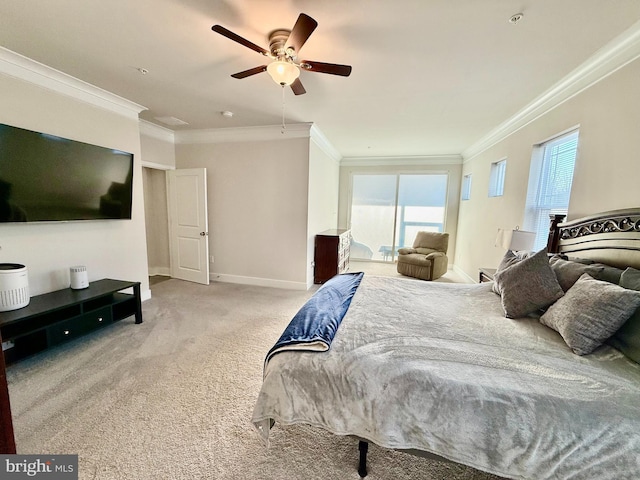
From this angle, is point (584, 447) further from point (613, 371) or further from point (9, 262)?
point (9, 262)

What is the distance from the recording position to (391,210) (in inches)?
252

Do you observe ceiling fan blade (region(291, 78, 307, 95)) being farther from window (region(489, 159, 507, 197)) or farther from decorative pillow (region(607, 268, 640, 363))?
window (region(489, 159, 507, 197))

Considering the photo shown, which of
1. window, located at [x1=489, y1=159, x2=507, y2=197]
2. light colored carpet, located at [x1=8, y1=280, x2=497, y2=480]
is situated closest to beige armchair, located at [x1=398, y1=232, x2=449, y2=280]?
window, located at [x1=489, y1=159, x2=507, y2=197]

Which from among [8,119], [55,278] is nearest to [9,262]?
[55,278]

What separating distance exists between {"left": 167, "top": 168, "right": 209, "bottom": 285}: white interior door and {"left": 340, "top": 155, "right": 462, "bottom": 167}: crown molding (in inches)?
146

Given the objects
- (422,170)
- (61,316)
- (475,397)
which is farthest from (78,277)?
(422,170)

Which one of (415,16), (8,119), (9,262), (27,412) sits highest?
(415,16)

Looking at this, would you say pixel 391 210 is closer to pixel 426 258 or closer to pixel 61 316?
pixel 426 258

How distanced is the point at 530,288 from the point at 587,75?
196cm

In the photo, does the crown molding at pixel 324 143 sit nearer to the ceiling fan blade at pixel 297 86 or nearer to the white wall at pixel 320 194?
the white wall at pixel 320 194

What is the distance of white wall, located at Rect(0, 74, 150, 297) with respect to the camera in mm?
2336

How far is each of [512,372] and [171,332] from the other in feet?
9.81

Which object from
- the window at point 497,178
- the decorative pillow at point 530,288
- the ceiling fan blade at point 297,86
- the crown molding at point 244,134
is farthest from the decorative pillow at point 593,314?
the crown molding at point 244,134

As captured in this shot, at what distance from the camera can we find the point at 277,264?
4.36 meters
